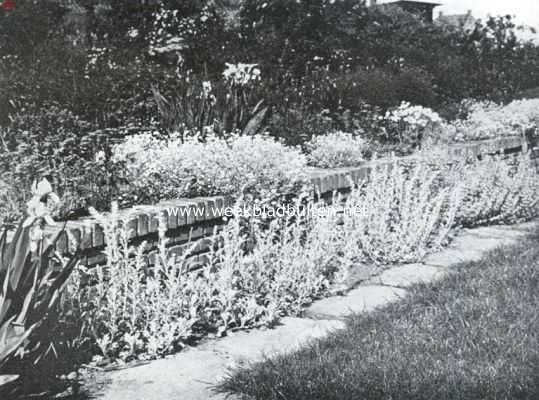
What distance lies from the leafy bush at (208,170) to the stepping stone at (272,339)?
111 cm

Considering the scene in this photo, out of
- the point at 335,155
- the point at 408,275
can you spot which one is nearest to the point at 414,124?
the point at 335,155

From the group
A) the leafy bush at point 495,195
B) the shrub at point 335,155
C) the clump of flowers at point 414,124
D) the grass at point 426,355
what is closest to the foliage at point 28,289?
the grass at point 426,355

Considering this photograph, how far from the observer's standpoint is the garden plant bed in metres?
2.89

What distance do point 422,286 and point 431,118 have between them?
14.6 ft

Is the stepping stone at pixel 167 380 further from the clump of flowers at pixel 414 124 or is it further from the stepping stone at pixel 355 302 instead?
the clump of flowers at pixel 414 124

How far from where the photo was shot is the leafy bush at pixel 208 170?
15.0 ft

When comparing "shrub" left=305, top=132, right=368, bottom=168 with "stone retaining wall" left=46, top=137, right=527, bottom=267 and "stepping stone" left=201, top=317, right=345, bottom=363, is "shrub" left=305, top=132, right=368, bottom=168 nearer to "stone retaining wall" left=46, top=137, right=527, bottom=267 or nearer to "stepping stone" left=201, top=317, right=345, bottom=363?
"stone retaining wall" left=46, top=137, right=527, bottom=267

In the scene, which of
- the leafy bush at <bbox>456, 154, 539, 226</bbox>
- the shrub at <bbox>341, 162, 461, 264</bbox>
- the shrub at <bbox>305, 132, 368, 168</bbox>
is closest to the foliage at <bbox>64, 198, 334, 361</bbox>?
the shrub at <bbox>341, 162, 461, 264</bbox>

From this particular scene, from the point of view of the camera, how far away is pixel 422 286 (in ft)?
14.5

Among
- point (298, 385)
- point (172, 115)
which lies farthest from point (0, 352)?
point (172, 115)

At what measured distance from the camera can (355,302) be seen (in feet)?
13.8

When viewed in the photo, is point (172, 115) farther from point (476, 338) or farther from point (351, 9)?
point (351, 9)

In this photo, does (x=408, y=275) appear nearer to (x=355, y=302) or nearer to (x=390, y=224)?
(x=355, y=302)

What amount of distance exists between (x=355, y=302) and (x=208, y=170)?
1.38m
